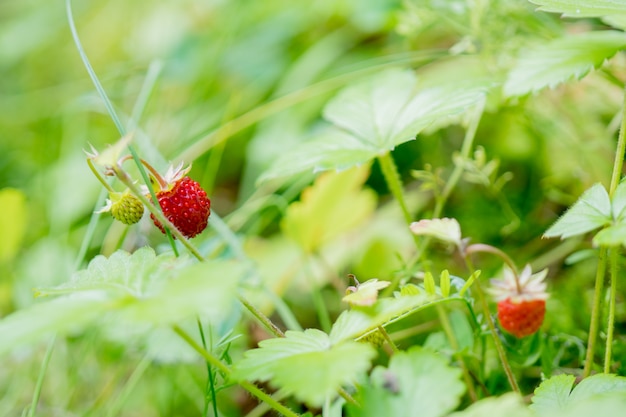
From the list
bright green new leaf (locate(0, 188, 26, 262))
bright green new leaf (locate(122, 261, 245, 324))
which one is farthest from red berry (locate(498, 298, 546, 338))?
bright green new leaf (locate(0, 188, 26, 262))

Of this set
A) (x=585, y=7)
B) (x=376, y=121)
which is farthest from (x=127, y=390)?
(x=585, y=7)

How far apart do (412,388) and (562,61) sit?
0.45 m

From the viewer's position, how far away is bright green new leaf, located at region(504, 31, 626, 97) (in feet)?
2.34

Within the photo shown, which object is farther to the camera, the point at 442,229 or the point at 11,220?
the point at 11,220

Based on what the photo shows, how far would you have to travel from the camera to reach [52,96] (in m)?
2.06

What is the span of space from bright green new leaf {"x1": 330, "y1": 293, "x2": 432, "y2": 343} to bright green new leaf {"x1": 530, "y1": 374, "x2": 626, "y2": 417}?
0.13 metres

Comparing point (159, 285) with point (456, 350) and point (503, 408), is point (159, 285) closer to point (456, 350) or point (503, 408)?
point (503, 408)

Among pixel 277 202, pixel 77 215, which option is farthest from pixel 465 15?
pixel 77 215

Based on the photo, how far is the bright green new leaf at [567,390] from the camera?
516 mm

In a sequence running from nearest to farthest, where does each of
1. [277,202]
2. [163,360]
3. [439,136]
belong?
1. [163,360]
2. [277,202]
3. [439,136]

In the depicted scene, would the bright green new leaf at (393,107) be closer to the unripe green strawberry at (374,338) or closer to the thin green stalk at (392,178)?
the thin green stalk at (392,178)

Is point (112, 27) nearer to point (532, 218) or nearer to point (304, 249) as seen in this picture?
point (304, 249)

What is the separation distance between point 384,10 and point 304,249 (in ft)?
2.53

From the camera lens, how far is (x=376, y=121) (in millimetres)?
830
